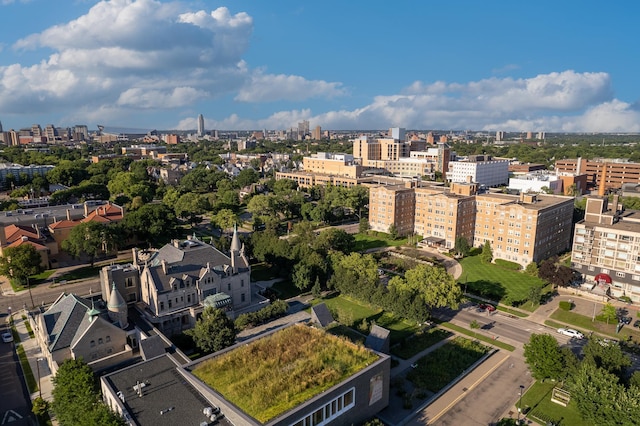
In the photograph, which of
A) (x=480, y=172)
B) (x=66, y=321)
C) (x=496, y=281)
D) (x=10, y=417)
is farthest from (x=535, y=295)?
(x=480, y=172)

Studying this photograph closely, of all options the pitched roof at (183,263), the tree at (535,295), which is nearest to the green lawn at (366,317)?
the pitched roof at (183,263)

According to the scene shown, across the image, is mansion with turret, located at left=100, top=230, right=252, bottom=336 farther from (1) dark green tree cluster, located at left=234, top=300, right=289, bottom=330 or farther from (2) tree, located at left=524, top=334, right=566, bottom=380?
(2) tree, located at left=524, top=334, right=566, bottom=380

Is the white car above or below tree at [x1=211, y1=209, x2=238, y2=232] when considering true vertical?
below

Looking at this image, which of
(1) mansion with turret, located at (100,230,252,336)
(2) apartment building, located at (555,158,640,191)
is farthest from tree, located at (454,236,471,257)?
(2) apartment building, located at (555,158,640,191)

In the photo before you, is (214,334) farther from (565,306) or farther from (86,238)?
(565,306)

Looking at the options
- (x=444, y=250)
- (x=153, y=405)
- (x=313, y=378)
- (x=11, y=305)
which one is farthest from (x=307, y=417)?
(x=444, y=250)

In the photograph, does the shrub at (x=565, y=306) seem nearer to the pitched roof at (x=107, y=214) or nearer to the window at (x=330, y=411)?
the window at (x=330, y=411)

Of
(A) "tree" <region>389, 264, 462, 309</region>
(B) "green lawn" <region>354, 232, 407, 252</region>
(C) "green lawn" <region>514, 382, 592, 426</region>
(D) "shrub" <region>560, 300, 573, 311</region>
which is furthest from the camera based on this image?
(B) "green lawn" <region>354, 232, 407, 252</region>
